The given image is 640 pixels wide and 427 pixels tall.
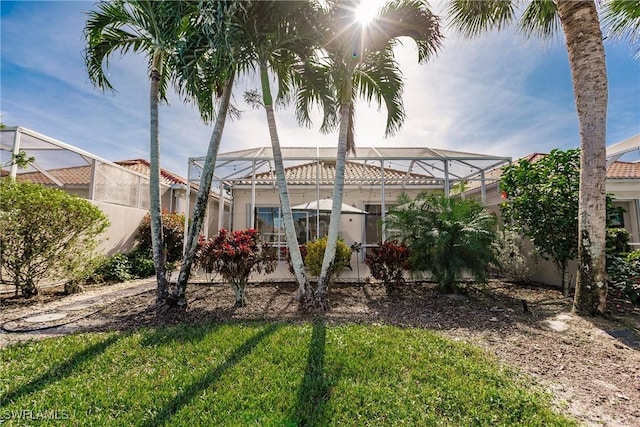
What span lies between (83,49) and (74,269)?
17.8 feet

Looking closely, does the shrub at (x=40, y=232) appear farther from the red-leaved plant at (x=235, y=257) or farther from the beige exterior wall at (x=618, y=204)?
the beige exterior wall at (x=618, y=204)

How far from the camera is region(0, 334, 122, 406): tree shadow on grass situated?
2906 millimetres

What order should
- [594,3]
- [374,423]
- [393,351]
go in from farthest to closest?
[594,3], [393,351], [374,423]

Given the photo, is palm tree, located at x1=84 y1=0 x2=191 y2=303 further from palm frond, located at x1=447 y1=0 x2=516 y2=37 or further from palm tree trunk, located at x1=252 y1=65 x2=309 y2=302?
palm frond, located at x1=447 y1=0 x2=516 y2=37

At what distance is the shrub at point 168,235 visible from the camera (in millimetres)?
11859

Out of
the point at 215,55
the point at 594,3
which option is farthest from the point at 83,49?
the point at 594,3

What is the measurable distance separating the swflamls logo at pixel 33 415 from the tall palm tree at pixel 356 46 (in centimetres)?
402

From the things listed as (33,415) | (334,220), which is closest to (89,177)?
(334,220)

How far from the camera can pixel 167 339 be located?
14.3ft

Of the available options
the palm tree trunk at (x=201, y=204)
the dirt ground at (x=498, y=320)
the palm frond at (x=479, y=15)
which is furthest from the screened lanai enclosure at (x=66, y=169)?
the palm frond at (x=479, y=15)

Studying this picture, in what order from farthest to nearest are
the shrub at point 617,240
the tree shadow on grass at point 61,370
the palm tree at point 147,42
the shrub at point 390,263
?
1. the shrub at point 390,263
2. the shrub at point 617,240
3. the palm tree at point 147,42
4. the tree shadow on grass at point 61,370

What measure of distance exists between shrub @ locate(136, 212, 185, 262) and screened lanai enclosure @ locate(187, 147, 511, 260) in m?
2.50

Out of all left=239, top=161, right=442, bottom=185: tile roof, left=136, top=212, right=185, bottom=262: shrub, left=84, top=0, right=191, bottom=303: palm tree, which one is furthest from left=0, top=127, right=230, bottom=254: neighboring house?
left=239, top=161, right=442, bottom=185: tile roof

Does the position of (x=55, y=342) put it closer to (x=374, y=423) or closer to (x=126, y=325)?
(x=126, y=325)
